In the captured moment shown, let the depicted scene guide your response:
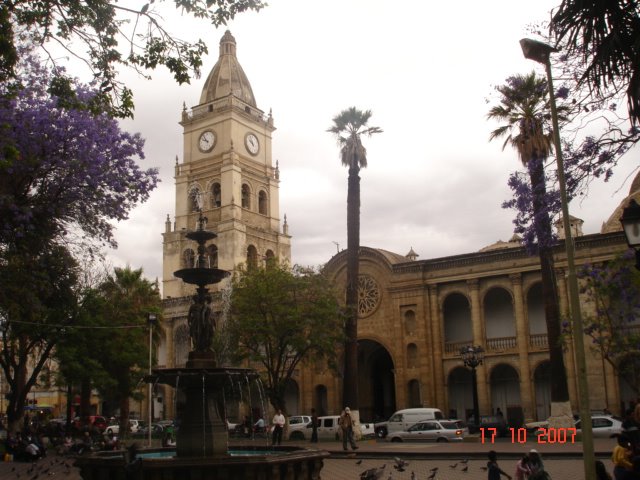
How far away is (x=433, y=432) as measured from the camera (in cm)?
3120

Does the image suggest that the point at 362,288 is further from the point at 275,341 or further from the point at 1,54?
the point at 1,54

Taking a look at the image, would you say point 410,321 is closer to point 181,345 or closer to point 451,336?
point 451,336

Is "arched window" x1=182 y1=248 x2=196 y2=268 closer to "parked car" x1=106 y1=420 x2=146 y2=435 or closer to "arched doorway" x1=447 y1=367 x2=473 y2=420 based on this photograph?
"parked car" x1=106 y1=420 x2=146 y2=435

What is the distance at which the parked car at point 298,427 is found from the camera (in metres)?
38.7

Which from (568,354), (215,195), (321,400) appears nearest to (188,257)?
(215,195)

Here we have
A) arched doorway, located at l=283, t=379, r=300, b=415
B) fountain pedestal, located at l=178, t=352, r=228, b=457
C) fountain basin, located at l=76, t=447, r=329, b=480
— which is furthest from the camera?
arched doorway, located at l=283, t=379, r=300, b=415

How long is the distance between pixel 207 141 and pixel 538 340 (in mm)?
39618

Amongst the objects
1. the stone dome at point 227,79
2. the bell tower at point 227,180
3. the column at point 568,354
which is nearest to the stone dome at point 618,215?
the column at point 568,354

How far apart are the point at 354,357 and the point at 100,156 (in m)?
19.1

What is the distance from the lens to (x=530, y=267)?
3869 centimetres

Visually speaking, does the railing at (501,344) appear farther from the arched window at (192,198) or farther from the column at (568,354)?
the arched window at (192,198)

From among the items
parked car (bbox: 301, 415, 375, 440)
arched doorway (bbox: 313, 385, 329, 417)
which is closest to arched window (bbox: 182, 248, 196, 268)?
arched doorway (bbox: 313, 385, 329, 417)

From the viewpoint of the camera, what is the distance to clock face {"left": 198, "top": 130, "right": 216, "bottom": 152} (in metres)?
66.4

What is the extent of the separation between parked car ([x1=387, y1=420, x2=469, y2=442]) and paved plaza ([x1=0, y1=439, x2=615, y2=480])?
18.6ft
